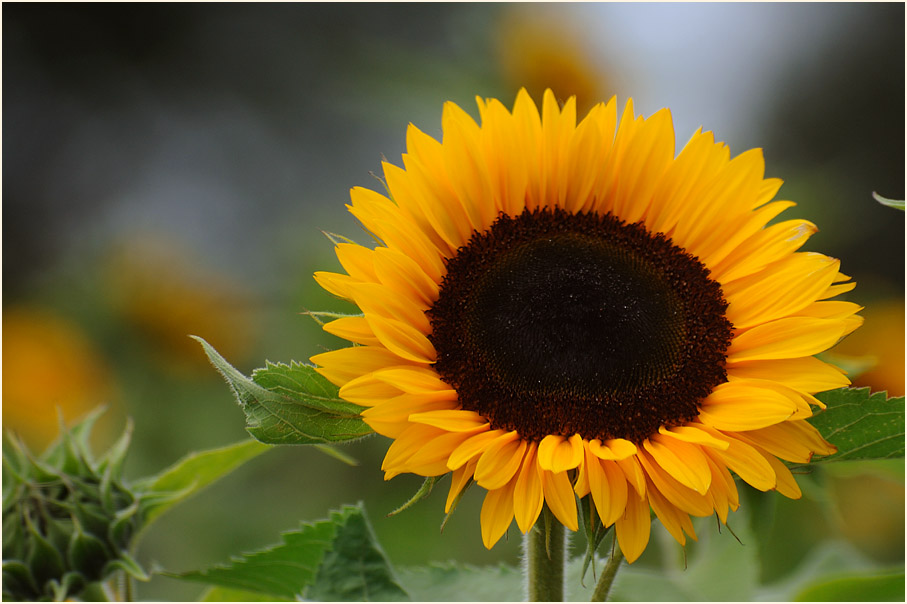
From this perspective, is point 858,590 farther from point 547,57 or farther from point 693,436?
point 547,57

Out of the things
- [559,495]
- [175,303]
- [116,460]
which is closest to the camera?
[559,495]

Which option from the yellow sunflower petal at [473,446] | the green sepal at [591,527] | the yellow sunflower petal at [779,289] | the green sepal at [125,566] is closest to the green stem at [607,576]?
the green sepal at [591,527]

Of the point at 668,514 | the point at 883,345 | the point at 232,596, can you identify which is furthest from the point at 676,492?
the point at 883,345

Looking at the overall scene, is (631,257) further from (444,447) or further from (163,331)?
(163,331)

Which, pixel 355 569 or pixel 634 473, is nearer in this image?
pixel 634 473

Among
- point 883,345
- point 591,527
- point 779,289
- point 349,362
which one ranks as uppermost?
point 883,345

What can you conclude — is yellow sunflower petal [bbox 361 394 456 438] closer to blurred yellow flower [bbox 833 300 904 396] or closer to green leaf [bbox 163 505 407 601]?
green leaf [bbox 163 505 407 601]

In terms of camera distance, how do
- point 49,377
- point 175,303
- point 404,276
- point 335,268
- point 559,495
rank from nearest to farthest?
point 559,495 → point 404,276 → point 335,268 → point 49,377 → point 175,303

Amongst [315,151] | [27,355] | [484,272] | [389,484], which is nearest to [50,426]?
[27,355]
